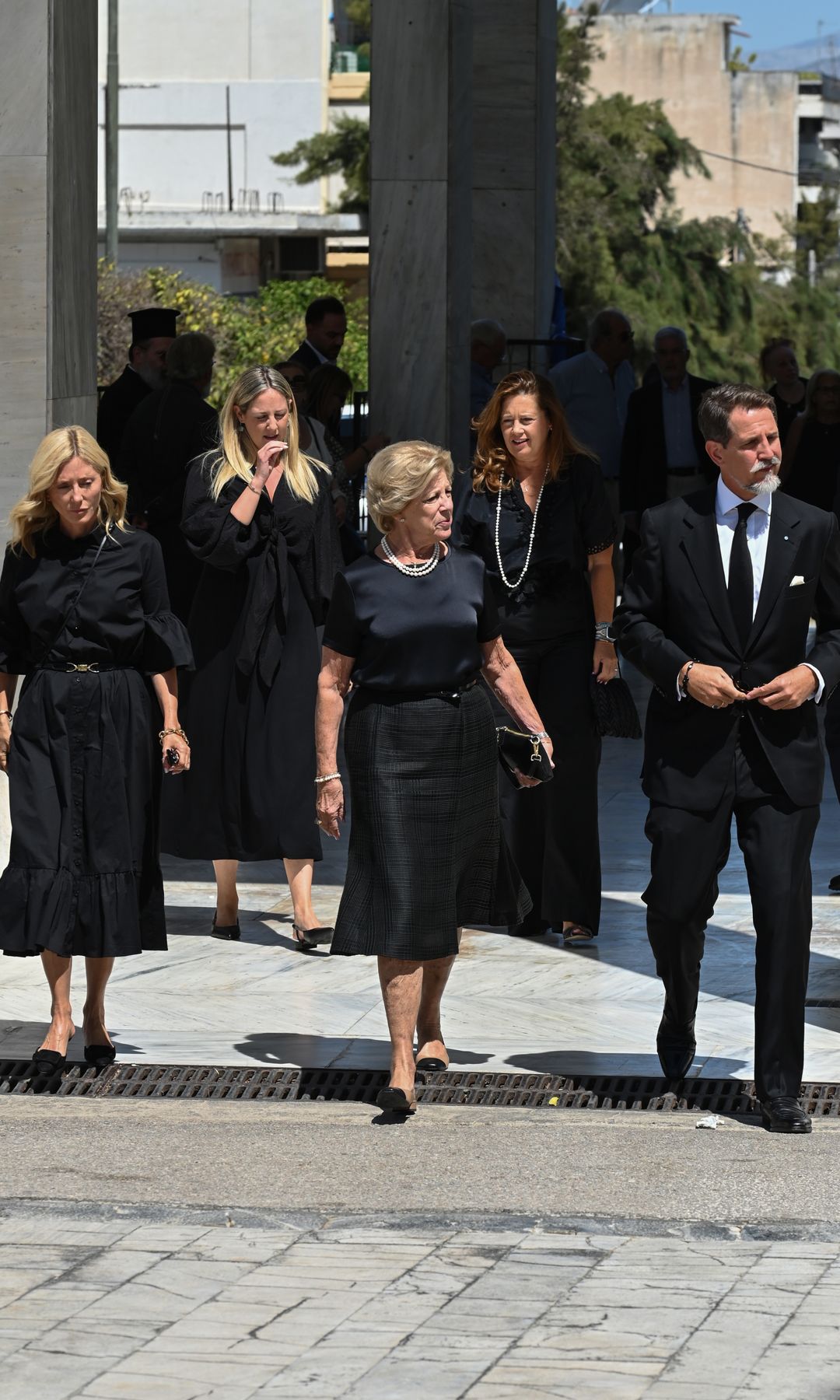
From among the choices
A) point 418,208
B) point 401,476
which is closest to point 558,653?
point 401,476

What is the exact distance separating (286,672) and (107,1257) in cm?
352

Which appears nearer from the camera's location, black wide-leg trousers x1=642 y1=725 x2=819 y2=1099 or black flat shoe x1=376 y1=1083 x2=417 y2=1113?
black wide-leg trousers x1=642 y1=725 x2=819 y2=1099

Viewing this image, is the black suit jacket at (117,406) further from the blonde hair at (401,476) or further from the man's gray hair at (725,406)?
the man's gray hair at (725,406)

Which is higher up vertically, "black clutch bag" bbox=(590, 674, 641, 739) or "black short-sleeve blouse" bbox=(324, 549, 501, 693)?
"black short-sleeve blouse" bbox=(324, 549, 501, 693)

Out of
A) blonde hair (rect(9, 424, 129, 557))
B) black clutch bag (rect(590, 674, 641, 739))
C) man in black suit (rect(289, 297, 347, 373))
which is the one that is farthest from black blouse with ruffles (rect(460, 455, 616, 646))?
man in black suit (rect(289, 297, 347, 373))

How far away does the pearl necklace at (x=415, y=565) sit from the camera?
643cm

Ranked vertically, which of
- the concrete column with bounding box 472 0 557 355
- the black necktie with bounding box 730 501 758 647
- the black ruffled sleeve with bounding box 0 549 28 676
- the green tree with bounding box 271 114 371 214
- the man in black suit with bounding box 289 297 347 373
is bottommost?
the black ruffled sleeve with bounding box 0 549 28 676

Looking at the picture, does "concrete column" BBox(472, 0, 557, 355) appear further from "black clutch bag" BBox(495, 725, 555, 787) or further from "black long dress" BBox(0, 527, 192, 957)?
"black long dress" BBox(0, 527, 192, 957)

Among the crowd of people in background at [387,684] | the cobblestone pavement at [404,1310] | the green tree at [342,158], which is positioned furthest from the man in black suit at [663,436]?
the green tree at [342,158]

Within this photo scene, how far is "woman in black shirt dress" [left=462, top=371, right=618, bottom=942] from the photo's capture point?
26.2 ft

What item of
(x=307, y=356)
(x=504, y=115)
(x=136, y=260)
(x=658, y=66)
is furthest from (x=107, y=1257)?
(x=658, y=66)

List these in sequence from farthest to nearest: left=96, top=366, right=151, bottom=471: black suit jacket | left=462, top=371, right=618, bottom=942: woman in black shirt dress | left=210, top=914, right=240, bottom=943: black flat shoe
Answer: left=96, top=366, right=151, bottom=471: black suit jacket → left=210, top=914, right=240, bottom=943: black flat shoe → left=462, top=371, right=618, bottom=942: woman in black shirt dress

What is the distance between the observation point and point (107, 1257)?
528 cm

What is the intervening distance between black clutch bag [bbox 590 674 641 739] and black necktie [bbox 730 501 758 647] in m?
1.87
